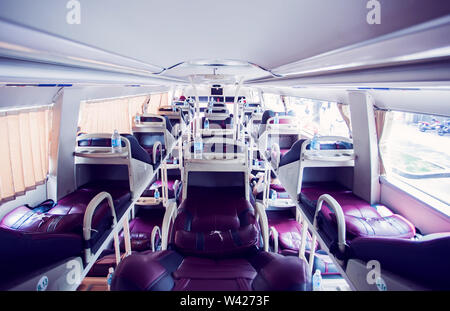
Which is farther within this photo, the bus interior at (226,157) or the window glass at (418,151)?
the window glass at (418,151)

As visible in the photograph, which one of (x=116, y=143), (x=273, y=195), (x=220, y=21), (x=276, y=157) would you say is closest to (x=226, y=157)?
(x=276, y=157)

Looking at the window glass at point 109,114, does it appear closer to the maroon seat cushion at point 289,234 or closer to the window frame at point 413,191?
the maroon seat cushion at point 289,234

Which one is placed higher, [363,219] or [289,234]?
[363,219]

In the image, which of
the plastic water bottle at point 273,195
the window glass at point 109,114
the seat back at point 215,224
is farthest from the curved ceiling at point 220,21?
the plastic water bottle at point 273,195

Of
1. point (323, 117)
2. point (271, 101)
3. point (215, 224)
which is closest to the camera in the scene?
point (215, 224)

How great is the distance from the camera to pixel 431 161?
3.52 meters

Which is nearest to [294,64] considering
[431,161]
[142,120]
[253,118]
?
[431,161]

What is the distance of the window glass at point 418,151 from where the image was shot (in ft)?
10.1

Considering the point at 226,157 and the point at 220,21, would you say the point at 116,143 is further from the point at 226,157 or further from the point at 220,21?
the point at 220,21

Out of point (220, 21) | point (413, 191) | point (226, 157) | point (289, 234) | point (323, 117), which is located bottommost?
point (289, 234)

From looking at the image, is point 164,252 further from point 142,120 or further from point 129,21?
point 142,120

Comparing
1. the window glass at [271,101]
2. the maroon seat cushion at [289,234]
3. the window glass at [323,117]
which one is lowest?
the maroon seat cushion at [289,234]

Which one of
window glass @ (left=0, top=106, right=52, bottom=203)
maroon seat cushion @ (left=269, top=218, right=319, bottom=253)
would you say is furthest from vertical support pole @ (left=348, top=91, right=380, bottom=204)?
window glass @ (left=0, top=106, right=52, bottom=203)

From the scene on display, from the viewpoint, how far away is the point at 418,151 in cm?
356
